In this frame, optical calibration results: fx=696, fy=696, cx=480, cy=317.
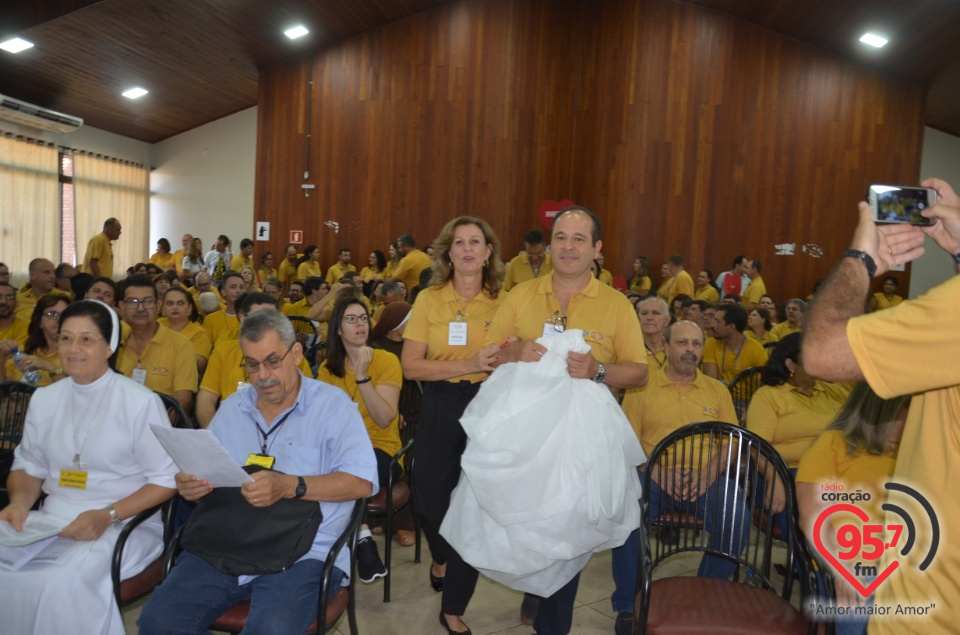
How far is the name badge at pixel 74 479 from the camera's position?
7.47ft

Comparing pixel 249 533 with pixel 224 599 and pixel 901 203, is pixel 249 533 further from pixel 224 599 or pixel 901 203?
pixel 901 203

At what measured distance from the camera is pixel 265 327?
7.22ft

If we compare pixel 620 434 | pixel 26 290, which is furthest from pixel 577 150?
pixel 620 434

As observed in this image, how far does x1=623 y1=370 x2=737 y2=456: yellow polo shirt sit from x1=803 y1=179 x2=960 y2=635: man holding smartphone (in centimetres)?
185

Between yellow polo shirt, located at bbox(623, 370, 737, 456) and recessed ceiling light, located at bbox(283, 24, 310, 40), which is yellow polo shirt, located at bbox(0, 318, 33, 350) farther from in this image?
recessed ceiling light, located at bbox(283, 24, 310, 40)

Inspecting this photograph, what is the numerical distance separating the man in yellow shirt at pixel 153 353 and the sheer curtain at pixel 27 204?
10.9m

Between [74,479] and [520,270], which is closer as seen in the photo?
[74,479]

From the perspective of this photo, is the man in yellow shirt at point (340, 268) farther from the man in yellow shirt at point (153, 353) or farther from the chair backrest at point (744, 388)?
the chair backrest at point (744, 388)

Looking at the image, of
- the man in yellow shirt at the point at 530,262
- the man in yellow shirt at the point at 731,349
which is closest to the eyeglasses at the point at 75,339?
the man in yellow shirt at the point at 731,349

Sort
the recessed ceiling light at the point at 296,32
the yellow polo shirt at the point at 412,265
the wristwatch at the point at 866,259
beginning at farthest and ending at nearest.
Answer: the recessed ceiling light at the point at 296,32 < the yellow polo shirt at the point at 412,265 < the wristwatch at the point at 866,259

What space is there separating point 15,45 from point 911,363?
1165cm

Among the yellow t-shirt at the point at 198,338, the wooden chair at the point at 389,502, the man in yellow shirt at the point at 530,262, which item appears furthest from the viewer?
the man in yellow shirt at the point at 530,262

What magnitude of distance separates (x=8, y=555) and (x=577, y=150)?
9.80 metres

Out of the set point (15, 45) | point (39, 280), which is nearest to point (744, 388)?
point (39, 280)
